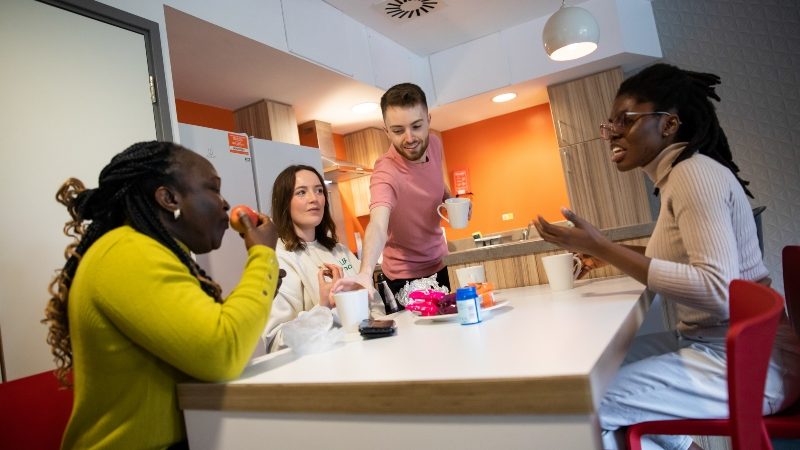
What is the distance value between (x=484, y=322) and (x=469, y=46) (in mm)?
3990

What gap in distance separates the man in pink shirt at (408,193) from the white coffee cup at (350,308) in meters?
0.50

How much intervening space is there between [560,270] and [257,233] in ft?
2.79

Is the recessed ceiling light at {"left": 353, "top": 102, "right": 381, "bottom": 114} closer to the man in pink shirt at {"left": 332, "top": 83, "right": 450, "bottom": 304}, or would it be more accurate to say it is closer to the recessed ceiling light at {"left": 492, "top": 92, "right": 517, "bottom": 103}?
the recessed ceiling light at {"left": 492, "top": 92, "right": 517, "bottom": 103}

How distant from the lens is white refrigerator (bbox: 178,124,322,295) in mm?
2609

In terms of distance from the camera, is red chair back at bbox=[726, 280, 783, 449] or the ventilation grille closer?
red chair back at bbox=[726, 280, 783, 449]

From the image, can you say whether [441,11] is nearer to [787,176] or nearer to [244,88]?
[244,88]

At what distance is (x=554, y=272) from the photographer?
58.6 inches

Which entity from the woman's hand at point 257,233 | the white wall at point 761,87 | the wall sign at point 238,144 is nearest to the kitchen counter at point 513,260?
the woman's hand at point 257,233

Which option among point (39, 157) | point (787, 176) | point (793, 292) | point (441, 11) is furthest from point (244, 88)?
point (787, 176)

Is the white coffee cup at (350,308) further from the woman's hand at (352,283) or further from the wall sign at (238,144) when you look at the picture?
the wall sign at (238,144)

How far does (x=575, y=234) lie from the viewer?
118 cm

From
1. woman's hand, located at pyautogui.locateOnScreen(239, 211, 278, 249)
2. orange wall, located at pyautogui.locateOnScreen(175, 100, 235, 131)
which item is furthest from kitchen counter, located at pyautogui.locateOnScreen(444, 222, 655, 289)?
orange wall, located at pyautogui.locateOnScreen(175, 100, 235, 131)

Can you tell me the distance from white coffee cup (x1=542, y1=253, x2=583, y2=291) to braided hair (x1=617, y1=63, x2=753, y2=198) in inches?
16.7

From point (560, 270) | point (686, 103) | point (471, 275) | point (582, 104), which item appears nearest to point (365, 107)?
point (582, 104)
